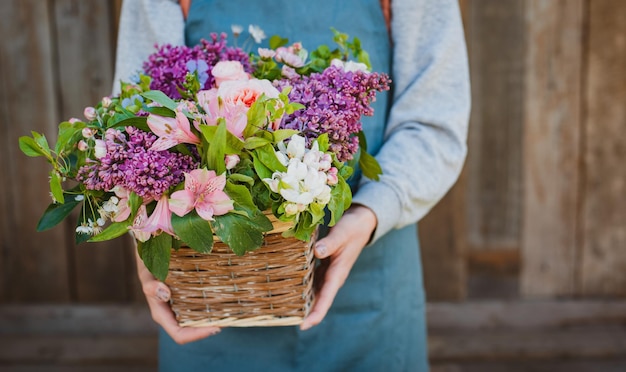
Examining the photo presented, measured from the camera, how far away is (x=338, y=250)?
96 cm

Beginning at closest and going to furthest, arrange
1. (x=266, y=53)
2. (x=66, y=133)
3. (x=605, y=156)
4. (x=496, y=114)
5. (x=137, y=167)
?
(x=137, y=167)
(x=66, y=133)
(x=266, y=53)
(x=605, y=156)
(x=496, y=114)

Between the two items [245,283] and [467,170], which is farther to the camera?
[467,170]

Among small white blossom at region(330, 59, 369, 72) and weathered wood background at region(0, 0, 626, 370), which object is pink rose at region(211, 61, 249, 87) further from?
weathered wood background at region(0, 0, 626, 370)

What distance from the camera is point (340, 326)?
113 centimetres

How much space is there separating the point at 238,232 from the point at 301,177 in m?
0.10

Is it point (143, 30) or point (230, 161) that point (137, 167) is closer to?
point (230, 161)

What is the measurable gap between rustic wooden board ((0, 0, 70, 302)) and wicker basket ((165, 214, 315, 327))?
138 centimetres

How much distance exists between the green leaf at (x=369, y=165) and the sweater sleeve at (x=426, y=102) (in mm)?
79

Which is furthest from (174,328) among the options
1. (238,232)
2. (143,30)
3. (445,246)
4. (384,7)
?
(445,246)

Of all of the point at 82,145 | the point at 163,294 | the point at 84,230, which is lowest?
the point at 163,294

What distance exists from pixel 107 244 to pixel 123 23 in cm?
114

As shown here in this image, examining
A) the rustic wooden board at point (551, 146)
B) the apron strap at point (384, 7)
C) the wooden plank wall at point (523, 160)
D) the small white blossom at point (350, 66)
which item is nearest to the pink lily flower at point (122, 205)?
the small white blossom at point (350, 66)

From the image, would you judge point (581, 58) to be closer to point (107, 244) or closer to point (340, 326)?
point (340, 326)

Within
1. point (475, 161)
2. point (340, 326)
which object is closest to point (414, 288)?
point (340, 326)
